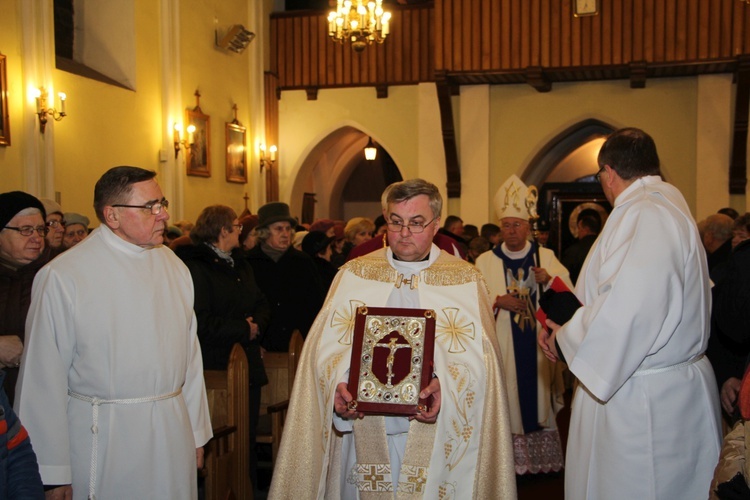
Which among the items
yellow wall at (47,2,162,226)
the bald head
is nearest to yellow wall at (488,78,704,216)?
yellow wall at (47,2,162,226)

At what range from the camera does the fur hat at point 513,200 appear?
6.52 m

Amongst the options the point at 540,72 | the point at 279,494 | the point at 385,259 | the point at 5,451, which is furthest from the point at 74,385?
the point at 540,72

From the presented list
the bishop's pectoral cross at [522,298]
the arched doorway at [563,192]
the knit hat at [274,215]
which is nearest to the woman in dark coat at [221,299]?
the knit hat at [274,215]

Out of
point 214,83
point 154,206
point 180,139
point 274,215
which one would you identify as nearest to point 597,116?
point 214,83

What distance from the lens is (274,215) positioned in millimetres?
6273

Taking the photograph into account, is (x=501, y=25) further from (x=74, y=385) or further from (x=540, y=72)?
(x=74, y=385)

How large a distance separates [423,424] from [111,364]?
1297 millimetres

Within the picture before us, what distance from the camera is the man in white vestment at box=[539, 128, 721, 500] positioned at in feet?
10.3

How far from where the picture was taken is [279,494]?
143 inches

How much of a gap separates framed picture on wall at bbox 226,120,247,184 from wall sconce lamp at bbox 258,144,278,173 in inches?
22.4

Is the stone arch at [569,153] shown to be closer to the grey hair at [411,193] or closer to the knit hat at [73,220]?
the knit hat at [73,220]

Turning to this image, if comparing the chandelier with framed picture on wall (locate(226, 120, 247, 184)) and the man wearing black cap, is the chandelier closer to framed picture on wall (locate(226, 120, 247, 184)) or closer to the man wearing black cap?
framed picture on wall (locate(226, 120, 247, 184))

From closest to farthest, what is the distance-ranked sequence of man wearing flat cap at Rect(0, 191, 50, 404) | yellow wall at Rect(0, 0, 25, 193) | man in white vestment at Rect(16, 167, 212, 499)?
man in white vestment at Rect(16, 167, 212, 499), man wearing flat cap at Rect(0, 191, 50, 404), yellow wall at Rect(0, 0, 25, 193)

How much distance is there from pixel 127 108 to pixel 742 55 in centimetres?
889
